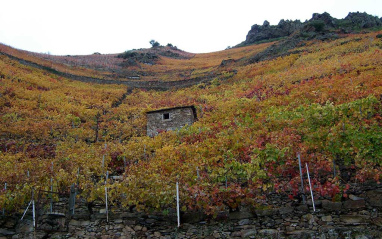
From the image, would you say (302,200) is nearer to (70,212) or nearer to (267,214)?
(267,214)

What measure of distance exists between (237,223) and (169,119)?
15966 mm

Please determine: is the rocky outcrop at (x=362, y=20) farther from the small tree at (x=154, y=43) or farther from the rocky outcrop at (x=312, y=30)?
the small tree at (x=154, y=43)

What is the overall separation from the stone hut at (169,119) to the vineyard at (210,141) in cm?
147

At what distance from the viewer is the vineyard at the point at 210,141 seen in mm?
9898

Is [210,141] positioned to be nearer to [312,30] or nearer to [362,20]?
[312,30]

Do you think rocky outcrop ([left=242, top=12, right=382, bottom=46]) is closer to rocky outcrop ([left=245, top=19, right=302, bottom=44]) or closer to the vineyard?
rocky outcrop ([left=245, top=19, right=302, bottom=44])

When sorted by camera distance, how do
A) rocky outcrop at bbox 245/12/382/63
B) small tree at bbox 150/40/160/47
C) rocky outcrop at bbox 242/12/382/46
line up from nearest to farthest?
rocky outcrop at bbox 245/12/382/63, rocky outcrop at bbox 242/12/382/46, small tree at bbox 150/40/160/47

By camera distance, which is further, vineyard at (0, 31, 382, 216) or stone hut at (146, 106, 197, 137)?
stone hut at (146, 106, 197, 137)

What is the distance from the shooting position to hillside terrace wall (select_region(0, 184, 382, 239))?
821 cm

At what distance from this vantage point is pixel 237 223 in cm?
912

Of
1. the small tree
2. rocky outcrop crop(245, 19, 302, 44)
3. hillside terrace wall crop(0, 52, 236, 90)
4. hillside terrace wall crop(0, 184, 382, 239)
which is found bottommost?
hillside terrace wall crop(0, 184, 382, 239)

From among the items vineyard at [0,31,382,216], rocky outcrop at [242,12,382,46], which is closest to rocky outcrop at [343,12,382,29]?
rocky outcrop at [242,12,382,46]

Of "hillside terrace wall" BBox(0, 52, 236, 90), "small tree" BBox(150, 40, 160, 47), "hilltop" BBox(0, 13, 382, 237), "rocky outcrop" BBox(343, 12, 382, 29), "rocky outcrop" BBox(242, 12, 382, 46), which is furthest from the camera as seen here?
"small tree" BBox(150, 40, 160, 47)

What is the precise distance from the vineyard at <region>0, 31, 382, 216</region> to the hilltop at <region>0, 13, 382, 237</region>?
72 mm
